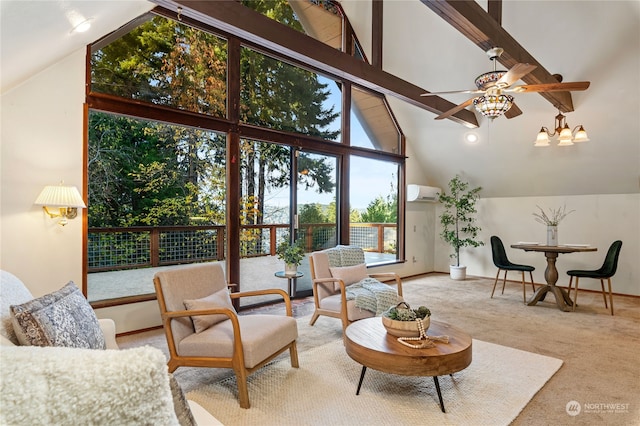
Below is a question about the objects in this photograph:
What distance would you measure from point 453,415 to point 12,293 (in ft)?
7.97

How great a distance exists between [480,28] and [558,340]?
297 cm

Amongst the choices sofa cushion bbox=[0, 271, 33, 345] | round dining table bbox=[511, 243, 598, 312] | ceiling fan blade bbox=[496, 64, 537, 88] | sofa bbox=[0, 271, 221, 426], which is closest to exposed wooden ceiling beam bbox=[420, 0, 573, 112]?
ceiling fan blade bbox=[496, 64, 537, 88]

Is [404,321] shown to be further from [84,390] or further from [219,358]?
[84,390]

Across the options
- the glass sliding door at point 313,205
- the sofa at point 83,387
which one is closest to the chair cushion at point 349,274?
the glass sliding door at point 313,205

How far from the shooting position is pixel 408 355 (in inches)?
85.2

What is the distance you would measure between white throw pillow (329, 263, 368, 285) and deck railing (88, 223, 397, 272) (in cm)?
132

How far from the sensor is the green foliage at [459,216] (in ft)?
22.6

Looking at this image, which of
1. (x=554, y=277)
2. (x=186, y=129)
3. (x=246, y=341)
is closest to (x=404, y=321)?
(x=246, y=341)

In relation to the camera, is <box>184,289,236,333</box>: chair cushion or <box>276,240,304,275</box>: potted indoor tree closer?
<box>184,289,236,333</box>: chair cushion

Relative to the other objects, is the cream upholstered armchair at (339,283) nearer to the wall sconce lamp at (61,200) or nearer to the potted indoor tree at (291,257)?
the potted indoor tree at (291,257)

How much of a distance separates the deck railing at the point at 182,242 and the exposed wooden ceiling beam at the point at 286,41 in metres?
2.24

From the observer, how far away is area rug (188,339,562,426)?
215cm

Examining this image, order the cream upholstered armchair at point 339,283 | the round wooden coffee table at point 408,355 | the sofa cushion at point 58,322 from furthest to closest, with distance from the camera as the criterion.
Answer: the cream upholstered armchair at point 339,283 < the round wooden coffee table at point 408,355 < the sofa cushion at point 58,322

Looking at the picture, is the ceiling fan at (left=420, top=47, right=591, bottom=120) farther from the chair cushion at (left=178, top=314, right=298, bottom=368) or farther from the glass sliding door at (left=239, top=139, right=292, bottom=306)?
the glass sliding door at (left=239, top=139, right=292, bottom=306)
